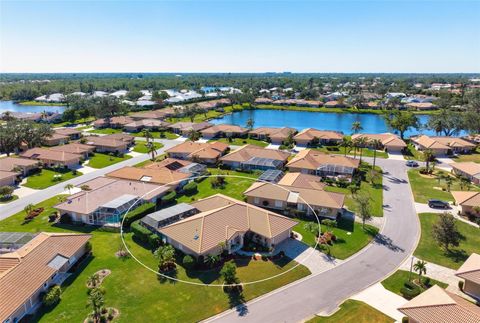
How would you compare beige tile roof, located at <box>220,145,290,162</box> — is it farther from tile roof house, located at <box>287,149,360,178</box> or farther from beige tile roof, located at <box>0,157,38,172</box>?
beige tile roof, located at <box>0,157,38,172</box>

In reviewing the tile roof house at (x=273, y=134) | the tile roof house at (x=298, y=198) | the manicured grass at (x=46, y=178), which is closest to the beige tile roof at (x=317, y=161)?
the tile roof house at (x=298, y=198)

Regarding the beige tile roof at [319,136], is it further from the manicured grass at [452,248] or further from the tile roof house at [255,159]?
the manicured grass at [452,248]

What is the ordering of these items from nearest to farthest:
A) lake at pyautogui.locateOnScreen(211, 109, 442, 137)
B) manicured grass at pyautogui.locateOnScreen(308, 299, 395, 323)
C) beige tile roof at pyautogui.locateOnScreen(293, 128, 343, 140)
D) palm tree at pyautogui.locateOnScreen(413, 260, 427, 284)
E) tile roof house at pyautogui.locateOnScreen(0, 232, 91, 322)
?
1. tile roof house at pyautogui.locateOnScreen(0, 232, 91, 322)
2. manicured grass at pyautogui.locateOnScreen(308, 299, 395, 323)
3. palm tree at pyautogui.locateOnScreen(413, 260, 427, 284)
4. beige tile roof at pyautogui.locateOnScreen(293, 128, 343, 140)
5. lake at pyautogui.locateOnScreen(211, 109, 442, 137)

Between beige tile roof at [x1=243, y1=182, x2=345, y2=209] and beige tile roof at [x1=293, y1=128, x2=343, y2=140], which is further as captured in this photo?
beige tile roof at [x1=293, y1=128, x2=343, y2=140]

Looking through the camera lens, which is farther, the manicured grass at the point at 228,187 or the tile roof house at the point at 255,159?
the tile roof house at the point at 255,159

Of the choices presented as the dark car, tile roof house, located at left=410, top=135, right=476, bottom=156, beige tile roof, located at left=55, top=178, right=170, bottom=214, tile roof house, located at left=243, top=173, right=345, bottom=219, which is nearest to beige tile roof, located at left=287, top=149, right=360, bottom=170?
tile roof house, located at left=243, top=173, right=345, bottom=219

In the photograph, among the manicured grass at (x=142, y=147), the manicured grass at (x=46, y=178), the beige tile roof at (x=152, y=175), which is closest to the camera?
the beige tile roof at (x=152, y=175)

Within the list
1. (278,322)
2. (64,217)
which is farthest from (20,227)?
(278,322)

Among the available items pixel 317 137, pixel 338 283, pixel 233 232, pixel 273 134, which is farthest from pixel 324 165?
pixel 338 283
